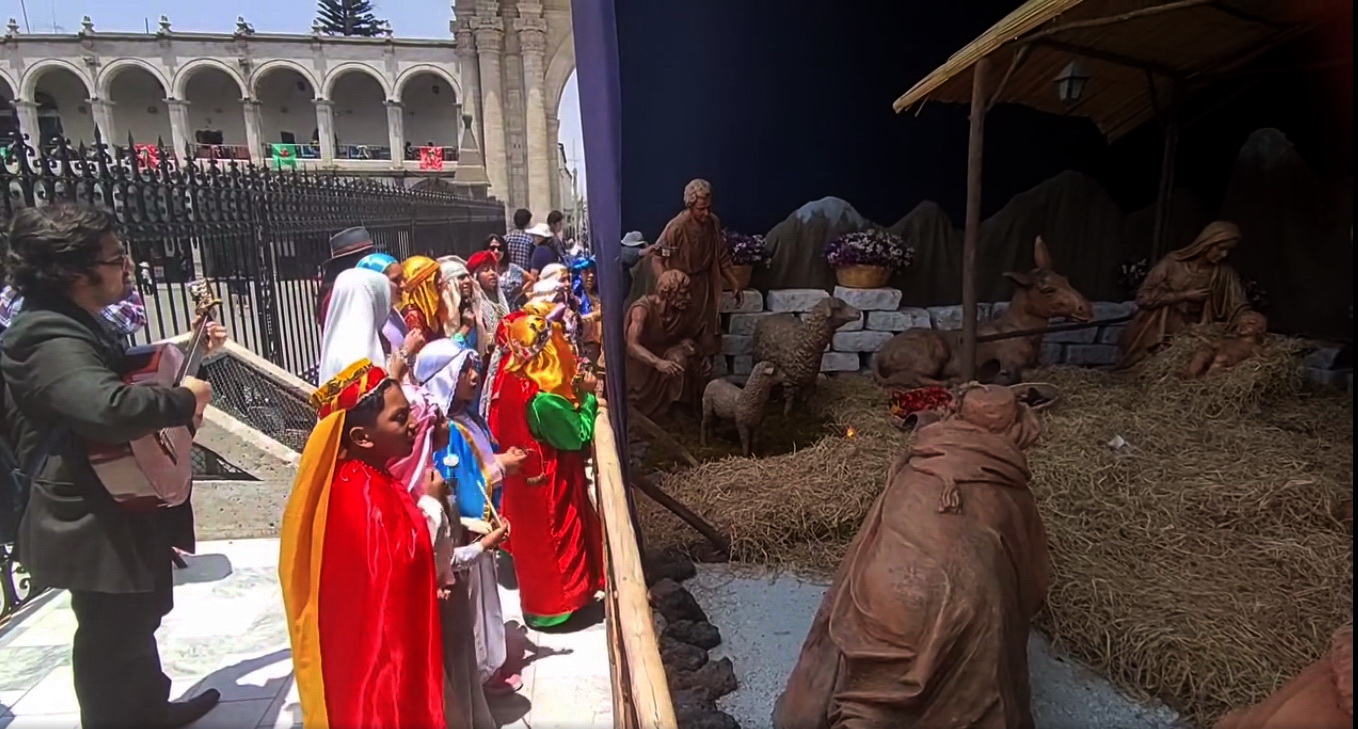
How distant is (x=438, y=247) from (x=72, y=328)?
31.2ft

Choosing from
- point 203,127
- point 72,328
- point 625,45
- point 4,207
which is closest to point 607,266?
point 72,328

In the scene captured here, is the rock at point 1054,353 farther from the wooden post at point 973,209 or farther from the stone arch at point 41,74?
the stone arch at point 41,74

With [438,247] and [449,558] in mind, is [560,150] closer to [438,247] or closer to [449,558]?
[438,247]

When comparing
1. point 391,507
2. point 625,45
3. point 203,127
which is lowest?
point 391,507

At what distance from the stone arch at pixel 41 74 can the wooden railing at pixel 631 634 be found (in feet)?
73.7

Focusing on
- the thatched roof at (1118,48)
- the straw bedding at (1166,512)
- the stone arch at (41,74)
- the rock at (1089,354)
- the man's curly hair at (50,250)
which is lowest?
the straw bedding at (1166,512)

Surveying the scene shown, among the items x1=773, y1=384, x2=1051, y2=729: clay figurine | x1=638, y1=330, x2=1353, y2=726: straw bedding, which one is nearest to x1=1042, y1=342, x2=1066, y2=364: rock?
x1=638, y1=330, x2=1353, y2=726: straw bedding

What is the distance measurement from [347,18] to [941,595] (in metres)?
37.8

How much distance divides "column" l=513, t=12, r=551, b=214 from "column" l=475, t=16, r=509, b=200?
0.46 metres

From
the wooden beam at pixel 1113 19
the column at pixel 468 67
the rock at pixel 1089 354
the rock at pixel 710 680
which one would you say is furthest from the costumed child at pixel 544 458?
the column at pixel 468 67

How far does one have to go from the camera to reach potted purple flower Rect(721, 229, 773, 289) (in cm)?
743

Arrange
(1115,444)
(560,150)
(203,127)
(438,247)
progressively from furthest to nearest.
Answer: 1. (203,127)
2. (560,150)
3. (438,247)
4. (1115,444)

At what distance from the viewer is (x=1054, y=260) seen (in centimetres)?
841

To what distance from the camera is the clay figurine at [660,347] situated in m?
5.35
